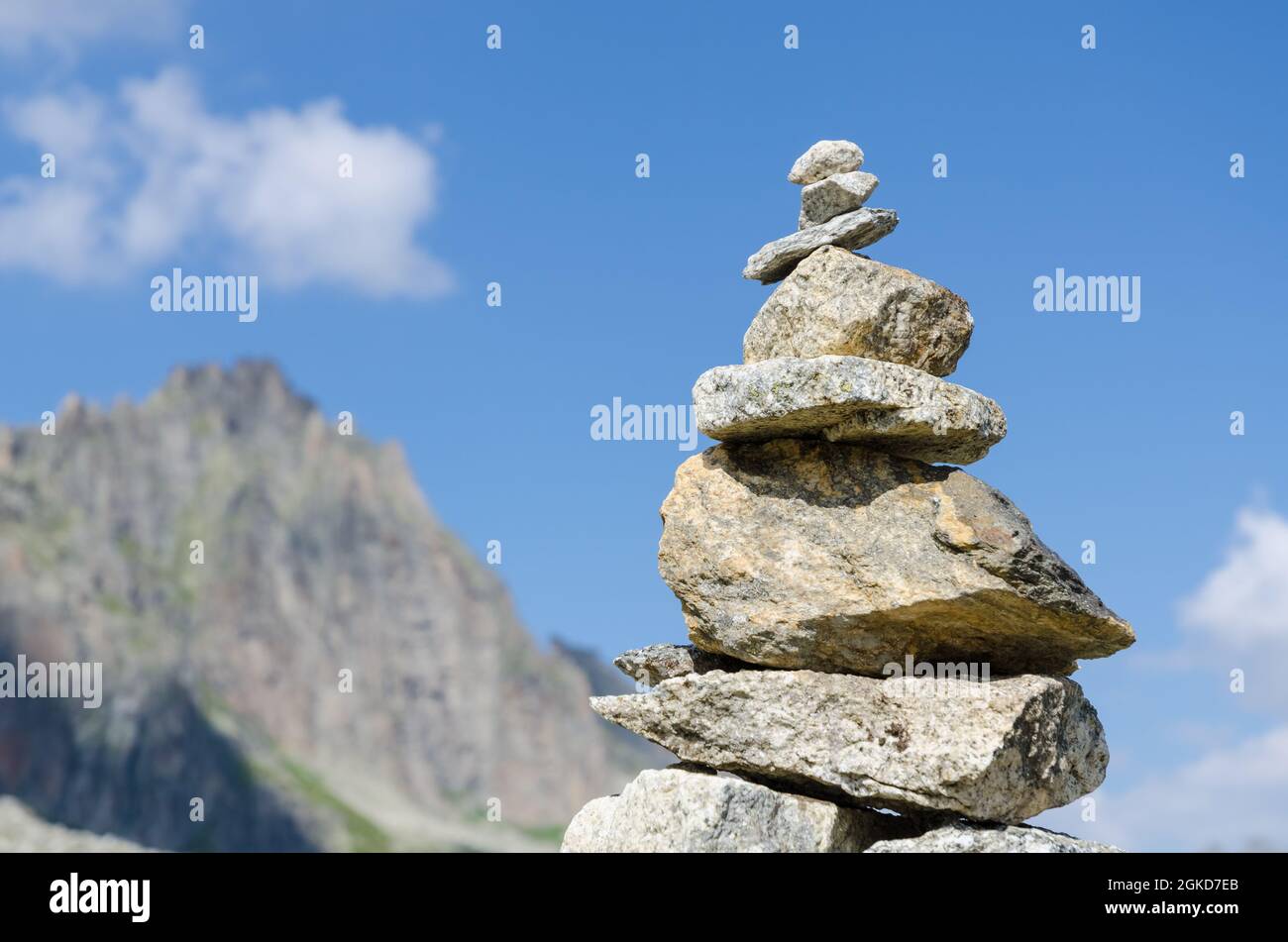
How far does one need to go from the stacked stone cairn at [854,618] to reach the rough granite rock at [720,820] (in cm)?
2

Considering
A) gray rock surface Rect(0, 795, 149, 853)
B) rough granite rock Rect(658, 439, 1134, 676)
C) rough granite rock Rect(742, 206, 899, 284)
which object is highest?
rough granite rock Rect(742, 206, 899, 284)

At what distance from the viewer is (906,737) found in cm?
1383

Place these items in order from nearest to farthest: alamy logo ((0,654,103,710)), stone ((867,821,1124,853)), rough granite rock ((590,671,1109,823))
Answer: stone ((867,821,1124,853)) < rough granite rock ((590,671,1109,823)) < alamy logo ((0,654,103,710))

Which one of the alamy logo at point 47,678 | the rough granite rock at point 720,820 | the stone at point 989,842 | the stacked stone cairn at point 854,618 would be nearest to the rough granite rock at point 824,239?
the stacked stone cairn at point 854,618

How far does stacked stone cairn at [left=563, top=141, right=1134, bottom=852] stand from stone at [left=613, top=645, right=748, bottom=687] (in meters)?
0.03

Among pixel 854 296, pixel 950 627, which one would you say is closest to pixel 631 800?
pixel 950 627

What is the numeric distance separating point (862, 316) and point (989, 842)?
17.7ft

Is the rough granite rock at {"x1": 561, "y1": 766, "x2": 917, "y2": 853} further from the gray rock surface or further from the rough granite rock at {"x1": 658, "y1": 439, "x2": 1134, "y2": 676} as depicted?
the gray rock surface

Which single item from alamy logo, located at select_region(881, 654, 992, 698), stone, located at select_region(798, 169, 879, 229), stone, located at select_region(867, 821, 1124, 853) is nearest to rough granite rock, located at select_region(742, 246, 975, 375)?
stone, located at select_region(798, 169, 879, 229)

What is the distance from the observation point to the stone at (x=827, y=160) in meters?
16.2

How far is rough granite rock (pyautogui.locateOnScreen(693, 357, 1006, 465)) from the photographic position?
1441cm

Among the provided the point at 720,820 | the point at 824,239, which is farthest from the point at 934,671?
the point at 824,239
